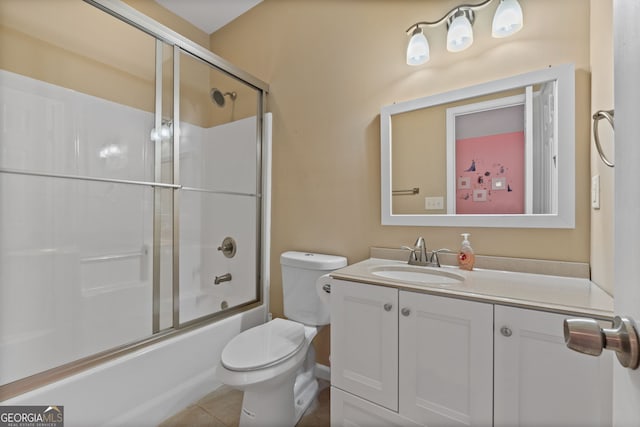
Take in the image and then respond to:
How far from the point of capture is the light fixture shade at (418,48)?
1.41m

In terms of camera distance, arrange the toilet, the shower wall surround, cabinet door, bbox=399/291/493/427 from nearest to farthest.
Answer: cabinet door, bbox=399/291/493/427
the toilet
the shower wall surround

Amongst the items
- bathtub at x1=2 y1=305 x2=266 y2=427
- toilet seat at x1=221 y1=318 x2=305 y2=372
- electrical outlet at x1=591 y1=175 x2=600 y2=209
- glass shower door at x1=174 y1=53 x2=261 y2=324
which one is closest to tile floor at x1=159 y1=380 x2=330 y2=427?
bathtub at x1=2 y1=305 x2=266 y2=427

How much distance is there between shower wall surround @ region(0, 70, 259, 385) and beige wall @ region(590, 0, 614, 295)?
188cm

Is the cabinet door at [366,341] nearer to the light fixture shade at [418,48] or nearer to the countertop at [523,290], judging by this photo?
the countertop at [523,290]

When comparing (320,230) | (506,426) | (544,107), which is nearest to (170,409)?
(320,230)

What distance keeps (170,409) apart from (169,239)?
3.09 feet

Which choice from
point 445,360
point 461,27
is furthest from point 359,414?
point 461,27

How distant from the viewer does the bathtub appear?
1153 millimetres

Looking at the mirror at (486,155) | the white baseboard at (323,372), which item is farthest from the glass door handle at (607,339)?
the white baseboard at (323,372)

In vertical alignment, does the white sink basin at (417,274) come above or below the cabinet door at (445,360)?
above

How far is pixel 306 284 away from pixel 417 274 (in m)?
0.64

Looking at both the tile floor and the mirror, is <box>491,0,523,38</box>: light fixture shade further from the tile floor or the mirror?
the tile floor

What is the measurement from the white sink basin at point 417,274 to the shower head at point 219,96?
5.56 ft

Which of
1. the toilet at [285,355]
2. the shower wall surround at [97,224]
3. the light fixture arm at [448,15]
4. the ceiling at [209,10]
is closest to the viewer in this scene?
the toilet at [285,355]
